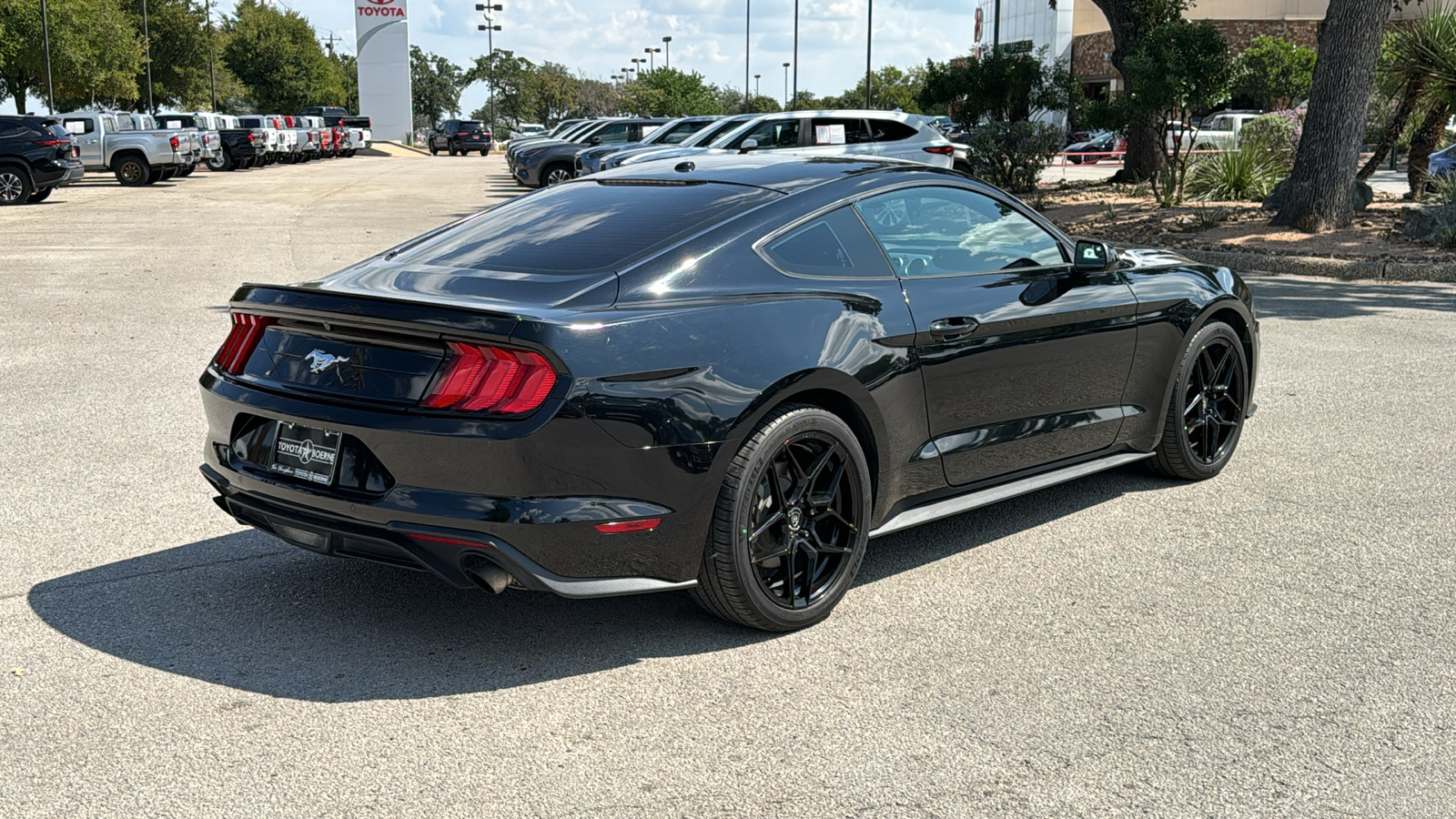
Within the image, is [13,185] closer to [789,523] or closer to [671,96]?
[789,523]

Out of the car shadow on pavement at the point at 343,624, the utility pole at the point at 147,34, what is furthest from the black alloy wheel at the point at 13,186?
the utility pole at the point at 147,34

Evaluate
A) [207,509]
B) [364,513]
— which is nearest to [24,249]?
[207,509]

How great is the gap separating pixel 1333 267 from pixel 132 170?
28829mm

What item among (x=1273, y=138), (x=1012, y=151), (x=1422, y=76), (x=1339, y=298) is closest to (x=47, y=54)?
(x=1012, y=151)

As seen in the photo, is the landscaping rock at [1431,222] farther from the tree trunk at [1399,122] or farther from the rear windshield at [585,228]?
the rear windshield at [585,228]

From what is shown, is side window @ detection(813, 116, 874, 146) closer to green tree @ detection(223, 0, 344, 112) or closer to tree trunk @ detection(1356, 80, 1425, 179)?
tree trunk @ detection(1356, 80, 1425, 179)

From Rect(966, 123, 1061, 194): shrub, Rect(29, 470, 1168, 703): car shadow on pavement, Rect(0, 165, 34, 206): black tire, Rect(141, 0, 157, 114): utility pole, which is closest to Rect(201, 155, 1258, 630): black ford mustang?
Rect(29, 470, 1168, 703): car shadow on pavement

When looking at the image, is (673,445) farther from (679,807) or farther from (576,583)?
(679,807)

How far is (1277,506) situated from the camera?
5.91m

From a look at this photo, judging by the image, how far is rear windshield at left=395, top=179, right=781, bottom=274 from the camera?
4.46m

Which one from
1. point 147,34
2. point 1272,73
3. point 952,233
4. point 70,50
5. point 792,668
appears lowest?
point 792,668

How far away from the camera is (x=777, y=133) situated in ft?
67.4

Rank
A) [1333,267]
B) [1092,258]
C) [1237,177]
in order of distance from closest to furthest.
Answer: [1092,258] → [1333,267] → [1237,177]

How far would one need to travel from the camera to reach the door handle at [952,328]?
4.79 metres
